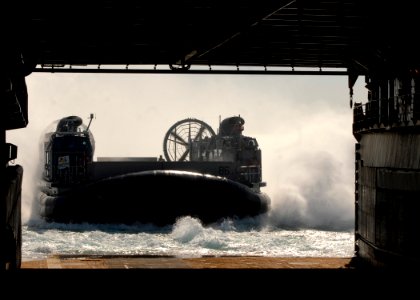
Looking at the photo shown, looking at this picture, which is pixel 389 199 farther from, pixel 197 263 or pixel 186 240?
pixel 186 240

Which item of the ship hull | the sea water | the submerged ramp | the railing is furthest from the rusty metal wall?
the ship hull

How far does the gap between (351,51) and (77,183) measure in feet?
121

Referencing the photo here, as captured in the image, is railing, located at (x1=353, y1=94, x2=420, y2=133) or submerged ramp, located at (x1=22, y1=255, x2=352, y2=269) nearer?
railing, located at (x1=353, y1=94, x2=420, y2=133)

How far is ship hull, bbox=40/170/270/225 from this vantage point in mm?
58906

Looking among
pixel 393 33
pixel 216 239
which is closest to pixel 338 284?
pixel 393 33

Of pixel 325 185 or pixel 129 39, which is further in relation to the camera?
pixel 325 185

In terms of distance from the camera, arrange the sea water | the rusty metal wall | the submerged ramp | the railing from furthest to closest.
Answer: the sea water < the submerged ramp < the railing < the rusty metal wall

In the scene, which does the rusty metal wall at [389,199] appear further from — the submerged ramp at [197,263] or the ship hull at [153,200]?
the ship hull at [153,200]

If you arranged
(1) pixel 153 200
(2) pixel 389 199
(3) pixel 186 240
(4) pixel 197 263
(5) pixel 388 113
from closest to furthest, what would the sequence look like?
(2) pixel 389 199 → (5) pixel 388 113 → (4) pixel 197 263 → (3) pixel 186 240 → (1) pixel 153 200

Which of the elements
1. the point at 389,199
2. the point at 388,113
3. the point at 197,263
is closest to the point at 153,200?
the point at 197,263

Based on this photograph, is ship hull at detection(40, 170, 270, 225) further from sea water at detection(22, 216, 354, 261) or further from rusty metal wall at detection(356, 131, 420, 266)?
rusty metal wall at detection(356, 131, 420, 266)

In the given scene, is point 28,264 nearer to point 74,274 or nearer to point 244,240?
point 74,274

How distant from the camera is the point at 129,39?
2878 cm

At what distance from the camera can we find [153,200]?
5912 centimetres
